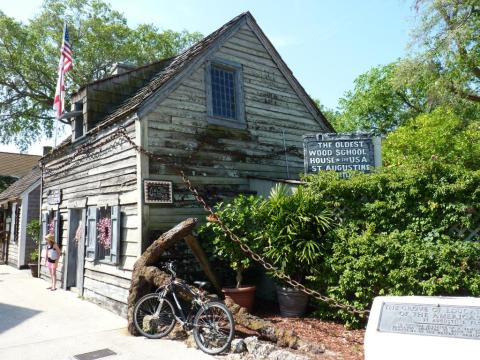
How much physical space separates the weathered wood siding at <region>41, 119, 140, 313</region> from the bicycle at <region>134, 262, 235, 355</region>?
1428 millimetres

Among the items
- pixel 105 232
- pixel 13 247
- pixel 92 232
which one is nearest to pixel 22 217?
pixel 13 247

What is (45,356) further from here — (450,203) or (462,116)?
(462,116)

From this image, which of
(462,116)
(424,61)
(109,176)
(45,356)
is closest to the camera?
(45,356)

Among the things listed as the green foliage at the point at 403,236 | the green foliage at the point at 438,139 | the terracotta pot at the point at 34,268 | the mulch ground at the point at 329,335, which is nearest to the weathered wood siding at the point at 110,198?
the mulch ground at the point at 329,335

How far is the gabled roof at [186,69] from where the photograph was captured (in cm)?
898

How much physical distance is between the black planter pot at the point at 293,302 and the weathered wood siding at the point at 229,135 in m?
2.89

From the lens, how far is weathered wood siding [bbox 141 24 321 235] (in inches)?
350

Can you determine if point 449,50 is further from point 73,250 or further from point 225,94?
point 73,250

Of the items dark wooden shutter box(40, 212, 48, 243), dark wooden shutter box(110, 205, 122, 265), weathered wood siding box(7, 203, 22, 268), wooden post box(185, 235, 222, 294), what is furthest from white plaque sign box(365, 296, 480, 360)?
weathered wood siding box(7, 203, 22, 268)

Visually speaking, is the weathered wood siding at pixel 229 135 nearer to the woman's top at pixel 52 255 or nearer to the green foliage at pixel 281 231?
the green foliage at pixel 281 231

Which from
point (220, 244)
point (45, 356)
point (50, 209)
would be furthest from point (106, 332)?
point (50, 209)

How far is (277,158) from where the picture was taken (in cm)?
1137

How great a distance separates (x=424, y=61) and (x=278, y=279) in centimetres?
1179

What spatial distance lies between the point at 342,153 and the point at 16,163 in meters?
25.1
